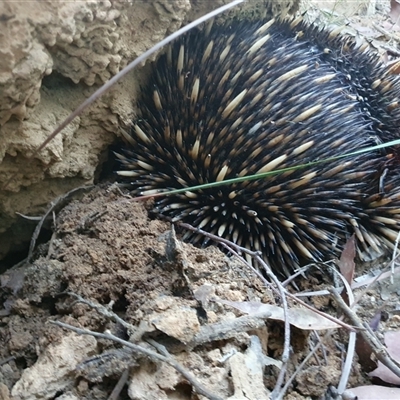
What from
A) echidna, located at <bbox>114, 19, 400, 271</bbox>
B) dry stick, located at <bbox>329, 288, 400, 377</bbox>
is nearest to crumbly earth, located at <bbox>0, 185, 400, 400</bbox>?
dry stick, located at <bbox>329, 288, 400, 377</bbox>

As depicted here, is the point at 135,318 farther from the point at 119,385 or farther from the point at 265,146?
the point at 265,146

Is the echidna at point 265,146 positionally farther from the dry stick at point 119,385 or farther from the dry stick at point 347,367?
the dry stick at point 119,385

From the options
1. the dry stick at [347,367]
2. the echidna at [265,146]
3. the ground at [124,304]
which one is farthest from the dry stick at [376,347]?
the echidna at [265,146]

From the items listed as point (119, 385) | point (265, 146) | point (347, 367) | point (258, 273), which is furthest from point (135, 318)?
point (265, 146)

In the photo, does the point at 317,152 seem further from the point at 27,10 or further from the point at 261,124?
the point at 27,10

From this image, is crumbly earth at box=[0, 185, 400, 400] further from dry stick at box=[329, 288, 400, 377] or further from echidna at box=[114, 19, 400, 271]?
echidna at box=[114, 19, 400, 271]
